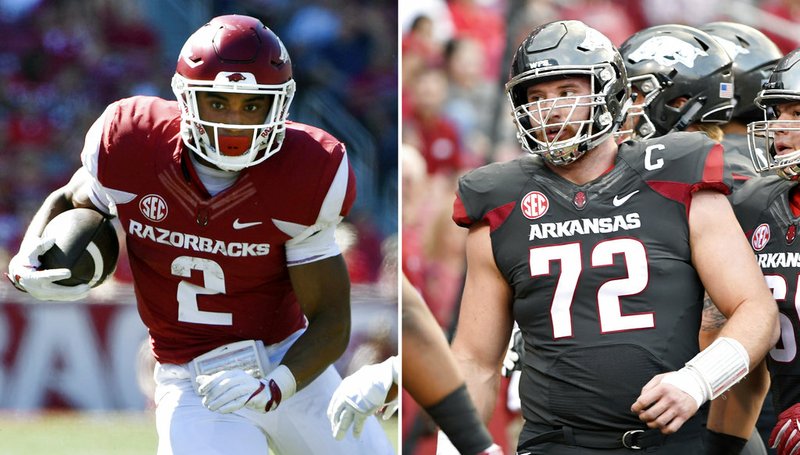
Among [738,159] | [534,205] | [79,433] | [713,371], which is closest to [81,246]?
[534,205]

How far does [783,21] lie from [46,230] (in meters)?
6.66

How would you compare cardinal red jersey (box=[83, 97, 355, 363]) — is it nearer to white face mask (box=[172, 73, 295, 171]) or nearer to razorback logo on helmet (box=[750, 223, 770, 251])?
white face mask (box=[172, 73, 295, 171])

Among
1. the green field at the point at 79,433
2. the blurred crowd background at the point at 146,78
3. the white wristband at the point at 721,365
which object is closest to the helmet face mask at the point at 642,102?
the white wristband at the point at 721,365

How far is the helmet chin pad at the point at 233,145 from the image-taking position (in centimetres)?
337

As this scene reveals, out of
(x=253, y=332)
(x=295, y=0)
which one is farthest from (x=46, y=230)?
(x=295, y=0)

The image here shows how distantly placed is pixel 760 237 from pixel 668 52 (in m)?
0.86

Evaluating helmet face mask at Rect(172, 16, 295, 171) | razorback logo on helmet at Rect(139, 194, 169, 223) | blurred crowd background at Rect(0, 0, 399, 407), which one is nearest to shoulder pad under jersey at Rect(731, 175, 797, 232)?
helmet face mask at Rect(172, 16, 295, 171)

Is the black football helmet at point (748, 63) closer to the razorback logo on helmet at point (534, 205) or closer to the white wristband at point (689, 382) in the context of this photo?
the razorback logo on helmet at point (534, 205)

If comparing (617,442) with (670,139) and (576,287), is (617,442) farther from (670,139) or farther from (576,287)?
(670,139)

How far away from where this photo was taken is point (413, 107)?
6973mm

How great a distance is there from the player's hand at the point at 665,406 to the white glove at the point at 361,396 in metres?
0.83

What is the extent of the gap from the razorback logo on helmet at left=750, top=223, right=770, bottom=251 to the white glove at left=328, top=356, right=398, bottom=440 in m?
1.06

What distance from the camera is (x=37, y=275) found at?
3.40 metres

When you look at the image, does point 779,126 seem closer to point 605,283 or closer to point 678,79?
point 678,79
